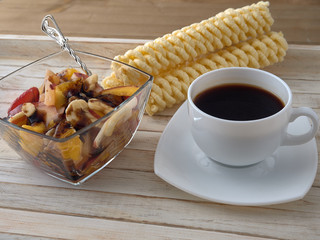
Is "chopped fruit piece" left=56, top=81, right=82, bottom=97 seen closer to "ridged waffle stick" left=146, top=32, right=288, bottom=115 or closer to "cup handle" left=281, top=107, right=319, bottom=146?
"ridged waffle stick" left=146, top=32, right=288, bottom=115

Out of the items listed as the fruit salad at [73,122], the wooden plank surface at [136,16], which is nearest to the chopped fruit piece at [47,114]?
the fruit salad at [73,122]

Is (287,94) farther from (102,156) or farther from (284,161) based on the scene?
(102,156)

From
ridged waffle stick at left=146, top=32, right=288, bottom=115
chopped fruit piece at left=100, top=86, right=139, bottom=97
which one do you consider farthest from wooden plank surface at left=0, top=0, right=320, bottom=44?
chopped fruit piece at left=100, top=86, right=139, bottom=97

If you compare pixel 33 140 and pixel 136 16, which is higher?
pixel 33 140

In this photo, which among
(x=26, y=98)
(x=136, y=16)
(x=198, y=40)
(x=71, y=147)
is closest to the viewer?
(x=71, y=147)

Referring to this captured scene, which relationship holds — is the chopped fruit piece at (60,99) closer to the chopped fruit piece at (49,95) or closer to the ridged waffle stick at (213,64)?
the chopped fruit piece at (49,95)

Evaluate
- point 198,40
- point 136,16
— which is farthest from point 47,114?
point 136,16

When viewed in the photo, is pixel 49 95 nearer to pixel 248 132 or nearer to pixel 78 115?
pixel 78 115
